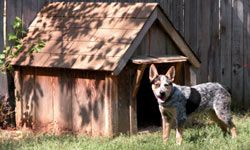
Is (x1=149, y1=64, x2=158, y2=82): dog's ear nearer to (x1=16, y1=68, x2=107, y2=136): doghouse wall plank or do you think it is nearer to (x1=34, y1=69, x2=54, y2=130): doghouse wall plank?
(x1=16, y1=68, x2=107, y2=136): doghouse wall plank

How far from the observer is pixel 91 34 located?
9844 mm

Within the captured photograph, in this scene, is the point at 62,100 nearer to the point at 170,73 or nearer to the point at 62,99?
the point at 62,99

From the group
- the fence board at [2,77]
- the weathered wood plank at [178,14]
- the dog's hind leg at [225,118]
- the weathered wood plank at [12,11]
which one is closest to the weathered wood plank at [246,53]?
the weathered wood plank at [178,14]

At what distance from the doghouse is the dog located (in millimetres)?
699

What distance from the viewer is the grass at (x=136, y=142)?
847cm

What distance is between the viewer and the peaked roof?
9336 mm

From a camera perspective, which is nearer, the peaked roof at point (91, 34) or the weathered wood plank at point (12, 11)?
the peaked roof at point (91, 34)

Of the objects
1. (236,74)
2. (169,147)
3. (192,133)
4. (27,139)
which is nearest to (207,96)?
(192,133)

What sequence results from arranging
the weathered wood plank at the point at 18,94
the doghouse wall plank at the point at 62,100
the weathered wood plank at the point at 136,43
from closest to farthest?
the weathered wood plank at the point at 136,43
the doghouse wall plank at the point at 62,100
the weathered wood plank at the point at 18,94

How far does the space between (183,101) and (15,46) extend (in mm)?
3076

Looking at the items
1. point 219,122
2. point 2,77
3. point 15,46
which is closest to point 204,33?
point 219,122

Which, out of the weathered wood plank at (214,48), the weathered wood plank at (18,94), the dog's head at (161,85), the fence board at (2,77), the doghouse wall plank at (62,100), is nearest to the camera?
the dog's head at (161,85)

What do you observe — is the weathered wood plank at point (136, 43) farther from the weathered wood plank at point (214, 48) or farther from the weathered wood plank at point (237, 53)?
the weathered wood plank at point (237, 53)

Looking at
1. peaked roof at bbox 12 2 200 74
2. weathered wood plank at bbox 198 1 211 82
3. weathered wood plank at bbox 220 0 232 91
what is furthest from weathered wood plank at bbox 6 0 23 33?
weathered wood plank at bbox 220 0 232 91
